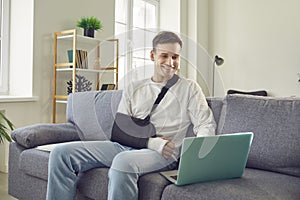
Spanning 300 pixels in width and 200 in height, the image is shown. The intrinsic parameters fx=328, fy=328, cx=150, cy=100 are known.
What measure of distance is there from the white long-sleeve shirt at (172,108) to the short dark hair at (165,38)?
157 mm

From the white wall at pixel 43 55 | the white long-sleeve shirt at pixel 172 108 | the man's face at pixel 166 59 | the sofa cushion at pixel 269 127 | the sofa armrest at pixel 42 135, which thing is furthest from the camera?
the white wall at pixel 43 55

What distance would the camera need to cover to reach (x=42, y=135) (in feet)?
6.37

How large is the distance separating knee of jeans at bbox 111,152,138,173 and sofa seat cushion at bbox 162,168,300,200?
0.16m

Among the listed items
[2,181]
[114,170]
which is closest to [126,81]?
[114,170]

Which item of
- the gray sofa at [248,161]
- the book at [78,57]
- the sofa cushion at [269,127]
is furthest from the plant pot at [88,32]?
the sofa cushion at [269,127]

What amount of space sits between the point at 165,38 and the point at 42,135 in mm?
1145

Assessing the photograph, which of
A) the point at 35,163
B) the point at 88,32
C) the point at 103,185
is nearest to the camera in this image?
the point at 103,185

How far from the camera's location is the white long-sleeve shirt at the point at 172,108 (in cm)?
125

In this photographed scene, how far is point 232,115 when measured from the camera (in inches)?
63.1

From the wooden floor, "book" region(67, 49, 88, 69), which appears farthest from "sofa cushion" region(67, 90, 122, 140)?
"book" region(67, 49, 88, 69)

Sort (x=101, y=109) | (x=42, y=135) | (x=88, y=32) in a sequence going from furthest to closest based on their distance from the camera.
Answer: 1. (x=88, y=32)
2. (x=42, y=135)
3. (x=101, y=109)

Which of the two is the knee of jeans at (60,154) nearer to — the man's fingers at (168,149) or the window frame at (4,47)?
the man's fingers at (168,149)

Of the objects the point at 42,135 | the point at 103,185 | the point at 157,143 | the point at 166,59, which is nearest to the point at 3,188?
the point at 42,135

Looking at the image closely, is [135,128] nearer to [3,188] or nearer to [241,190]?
[241,190]
